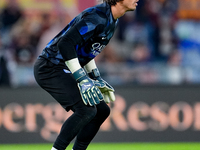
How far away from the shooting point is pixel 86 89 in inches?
152

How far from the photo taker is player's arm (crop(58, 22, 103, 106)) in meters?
3.83

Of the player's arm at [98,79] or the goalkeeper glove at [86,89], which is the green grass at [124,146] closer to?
the player's arm at [98,79]

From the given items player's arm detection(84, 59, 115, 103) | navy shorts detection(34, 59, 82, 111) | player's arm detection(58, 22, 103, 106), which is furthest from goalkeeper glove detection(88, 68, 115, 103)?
player's arm detection(58, 22, 103, 106)

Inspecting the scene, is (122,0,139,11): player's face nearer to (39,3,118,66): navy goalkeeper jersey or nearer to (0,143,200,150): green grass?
(39,3,118,66): navy goalkeeper jersey

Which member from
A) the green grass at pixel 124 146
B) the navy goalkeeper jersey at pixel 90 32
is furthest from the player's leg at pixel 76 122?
the green grass at pixel 124 146

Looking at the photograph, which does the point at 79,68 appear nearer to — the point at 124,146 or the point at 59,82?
the point at 59,82

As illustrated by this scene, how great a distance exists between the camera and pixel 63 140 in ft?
13.0

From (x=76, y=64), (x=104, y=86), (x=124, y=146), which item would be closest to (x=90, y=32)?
(x=76, y=64)

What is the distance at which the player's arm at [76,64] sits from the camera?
3834 millimetres

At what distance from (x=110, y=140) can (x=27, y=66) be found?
2.23m

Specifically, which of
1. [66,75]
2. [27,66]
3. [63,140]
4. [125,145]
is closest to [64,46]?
[66,75]

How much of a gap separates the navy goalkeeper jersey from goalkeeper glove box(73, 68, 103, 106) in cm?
31

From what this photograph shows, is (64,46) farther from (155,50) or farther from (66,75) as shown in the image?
(155,50)

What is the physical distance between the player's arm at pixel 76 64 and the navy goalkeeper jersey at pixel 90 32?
0.26 feet
